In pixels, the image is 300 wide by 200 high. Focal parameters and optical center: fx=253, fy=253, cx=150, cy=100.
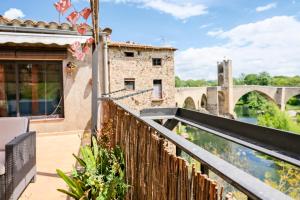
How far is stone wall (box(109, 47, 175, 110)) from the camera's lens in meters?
16.8

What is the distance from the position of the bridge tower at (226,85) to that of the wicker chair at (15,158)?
33.7 meters

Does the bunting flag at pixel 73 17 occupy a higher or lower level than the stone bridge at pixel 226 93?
higher

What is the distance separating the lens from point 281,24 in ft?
199

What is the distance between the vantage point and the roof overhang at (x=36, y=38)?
480 cm

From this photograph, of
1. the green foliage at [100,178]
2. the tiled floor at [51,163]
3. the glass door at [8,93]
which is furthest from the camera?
the glass door at [8,93]

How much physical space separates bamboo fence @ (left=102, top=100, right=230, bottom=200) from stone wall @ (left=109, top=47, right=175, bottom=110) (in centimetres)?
1360

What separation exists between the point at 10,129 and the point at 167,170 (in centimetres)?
255

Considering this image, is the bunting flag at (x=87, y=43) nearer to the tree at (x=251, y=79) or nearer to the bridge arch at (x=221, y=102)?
the bridge arch at (x=221, y=102)

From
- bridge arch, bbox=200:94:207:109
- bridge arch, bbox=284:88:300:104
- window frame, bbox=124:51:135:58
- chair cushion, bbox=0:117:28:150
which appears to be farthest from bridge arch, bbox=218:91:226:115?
chair cushion, bbox=0:117:28:150

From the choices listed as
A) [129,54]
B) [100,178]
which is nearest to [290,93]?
[129,54]

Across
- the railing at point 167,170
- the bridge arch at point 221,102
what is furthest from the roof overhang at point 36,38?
the bridge arch at point 221,102

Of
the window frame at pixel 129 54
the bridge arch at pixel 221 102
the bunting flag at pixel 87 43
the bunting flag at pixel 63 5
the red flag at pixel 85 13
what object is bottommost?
the bridge arch at pixel 221 102

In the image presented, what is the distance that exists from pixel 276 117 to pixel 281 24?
146 feet

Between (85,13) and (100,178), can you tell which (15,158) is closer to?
(100,178)
